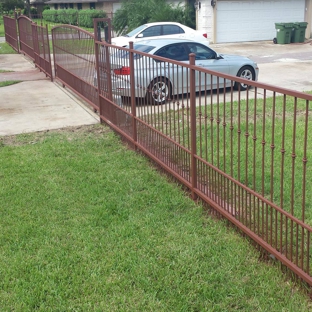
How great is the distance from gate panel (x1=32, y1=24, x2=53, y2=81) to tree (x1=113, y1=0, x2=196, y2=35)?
1078 cm

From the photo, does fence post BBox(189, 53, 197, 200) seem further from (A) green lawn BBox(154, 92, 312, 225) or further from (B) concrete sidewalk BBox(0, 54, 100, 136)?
(B) concrete sidewalk BBox(0, 54, 100, 136)

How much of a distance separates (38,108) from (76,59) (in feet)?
4.40

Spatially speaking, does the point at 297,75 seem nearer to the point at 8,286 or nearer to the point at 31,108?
the point at 31,108

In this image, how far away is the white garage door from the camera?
85.2 ft

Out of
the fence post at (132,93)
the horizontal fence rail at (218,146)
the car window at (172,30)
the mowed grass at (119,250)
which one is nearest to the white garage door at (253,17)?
the car window at (172,30)

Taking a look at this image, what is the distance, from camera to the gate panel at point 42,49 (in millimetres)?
13852

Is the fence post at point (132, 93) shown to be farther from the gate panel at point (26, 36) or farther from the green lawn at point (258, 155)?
the gate panel at point (26, 36)

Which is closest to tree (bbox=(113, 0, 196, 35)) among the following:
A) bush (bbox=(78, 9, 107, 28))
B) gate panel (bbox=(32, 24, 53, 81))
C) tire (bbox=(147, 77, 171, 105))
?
gate panel (bbox=(32, 24, 53, 81))

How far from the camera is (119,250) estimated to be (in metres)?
4.13

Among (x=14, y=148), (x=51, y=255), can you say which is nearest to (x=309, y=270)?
(x=51, y=255)

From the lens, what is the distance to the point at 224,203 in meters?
4.57

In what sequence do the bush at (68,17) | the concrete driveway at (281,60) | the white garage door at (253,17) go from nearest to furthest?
the concrete driveway at (281,60), the white garage door at (253,17), the bush at (68,17)

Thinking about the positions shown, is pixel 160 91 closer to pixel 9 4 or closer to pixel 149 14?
pixel 149 14

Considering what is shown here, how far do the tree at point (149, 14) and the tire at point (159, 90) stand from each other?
20.4 metres
